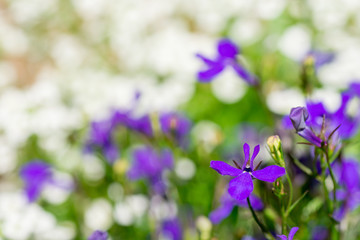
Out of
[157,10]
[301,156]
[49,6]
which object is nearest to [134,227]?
[301,156]

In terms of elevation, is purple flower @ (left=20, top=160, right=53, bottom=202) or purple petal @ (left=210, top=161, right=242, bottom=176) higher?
purple petal @ (left=210, top=161, right=242, bottom=176)

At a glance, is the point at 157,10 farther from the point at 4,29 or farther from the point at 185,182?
the point at 185,182

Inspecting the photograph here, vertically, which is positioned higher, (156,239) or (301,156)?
(301,156)

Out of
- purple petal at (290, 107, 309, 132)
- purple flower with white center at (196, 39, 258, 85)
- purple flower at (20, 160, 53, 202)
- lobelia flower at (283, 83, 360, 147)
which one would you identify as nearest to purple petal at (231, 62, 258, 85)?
purple flower with white center at (196, 39, 258, 85)

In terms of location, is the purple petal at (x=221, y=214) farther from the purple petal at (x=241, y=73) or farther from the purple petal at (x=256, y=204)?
the purple petal at (x=241, y=73)

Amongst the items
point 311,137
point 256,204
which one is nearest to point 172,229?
point 256,204

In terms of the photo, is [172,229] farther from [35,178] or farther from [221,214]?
[35,178]

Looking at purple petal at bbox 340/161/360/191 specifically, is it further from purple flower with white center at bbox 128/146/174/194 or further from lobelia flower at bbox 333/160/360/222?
purple flower with white center at bbox 128/146/174/194
